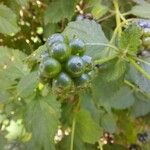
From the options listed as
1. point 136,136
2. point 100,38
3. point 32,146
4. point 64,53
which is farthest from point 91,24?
point 136,136

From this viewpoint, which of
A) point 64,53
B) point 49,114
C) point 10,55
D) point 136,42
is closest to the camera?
point 64,53

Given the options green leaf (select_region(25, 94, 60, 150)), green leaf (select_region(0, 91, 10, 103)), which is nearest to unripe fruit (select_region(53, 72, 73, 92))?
green leaf (select_region(25, 94, 60, 150))

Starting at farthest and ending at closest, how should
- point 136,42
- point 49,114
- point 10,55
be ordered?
point 10,55, point 49,114, point 136,42

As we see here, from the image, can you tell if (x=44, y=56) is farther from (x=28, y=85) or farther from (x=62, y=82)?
(x=28, y=85)

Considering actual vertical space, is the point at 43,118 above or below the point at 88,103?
below

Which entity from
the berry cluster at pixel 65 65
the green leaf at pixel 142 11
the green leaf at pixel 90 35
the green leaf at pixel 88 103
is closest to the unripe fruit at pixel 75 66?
the berry cluster at pixel 65 65

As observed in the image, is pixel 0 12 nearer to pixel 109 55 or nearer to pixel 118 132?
pixel 109 55

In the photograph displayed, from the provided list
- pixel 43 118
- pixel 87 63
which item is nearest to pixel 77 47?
pixel 87 63

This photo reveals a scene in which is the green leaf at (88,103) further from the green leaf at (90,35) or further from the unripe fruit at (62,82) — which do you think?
the unripe fruit at (62,82)
